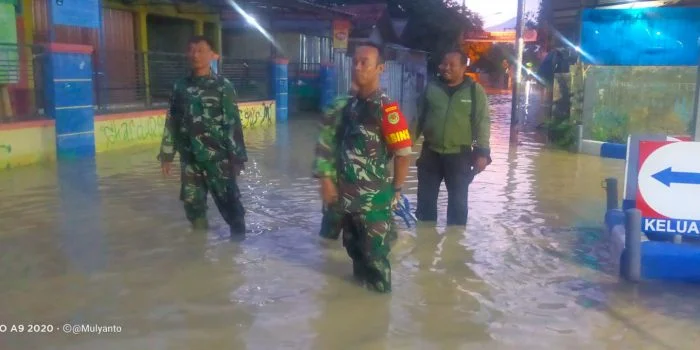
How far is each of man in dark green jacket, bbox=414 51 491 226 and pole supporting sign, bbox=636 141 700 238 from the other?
1.44m

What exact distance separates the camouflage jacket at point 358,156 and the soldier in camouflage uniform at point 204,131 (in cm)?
139

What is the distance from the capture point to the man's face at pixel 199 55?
5498mm

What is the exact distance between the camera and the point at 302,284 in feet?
15.9

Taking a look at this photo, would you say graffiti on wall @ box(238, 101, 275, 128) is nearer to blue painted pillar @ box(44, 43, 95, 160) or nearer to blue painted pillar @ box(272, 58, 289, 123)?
blue painted pillar @ box(272, 58, 289, 123)

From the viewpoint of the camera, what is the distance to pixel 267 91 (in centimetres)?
1906

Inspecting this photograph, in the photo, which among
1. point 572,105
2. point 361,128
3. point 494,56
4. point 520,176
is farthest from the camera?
point 494,56

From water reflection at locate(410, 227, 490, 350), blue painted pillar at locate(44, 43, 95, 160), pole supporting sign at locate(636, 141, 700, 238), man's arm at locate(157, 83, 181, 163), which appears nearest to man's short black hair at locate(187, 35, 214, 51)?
man's arm at locate(157, 83, 181, 163)

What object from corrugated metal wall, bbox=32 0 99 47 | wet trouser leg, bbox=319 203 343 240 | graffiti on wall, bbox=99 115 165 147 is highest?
corrugated metal wall, bbox=32 0 99 47

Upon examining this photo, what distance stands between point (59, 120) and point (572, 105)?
30.4ft

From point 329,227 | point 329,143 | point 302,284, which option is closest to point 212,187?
point 329,227

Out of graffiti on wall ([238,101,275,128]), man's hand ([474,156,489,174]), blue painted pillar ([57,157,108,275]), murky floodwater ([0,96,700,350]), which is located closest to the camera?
murky floodwater ([0,96,700,350])

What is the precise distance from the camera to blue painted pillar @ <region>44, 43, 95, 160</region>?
10633 mm

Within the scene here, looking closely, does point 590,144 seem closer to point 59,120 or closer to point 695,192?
point 695,192

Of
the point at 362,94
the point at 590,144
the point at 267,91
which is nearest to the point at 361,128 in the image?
the point at 362,94
